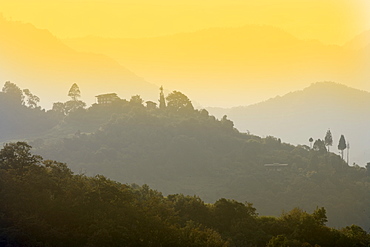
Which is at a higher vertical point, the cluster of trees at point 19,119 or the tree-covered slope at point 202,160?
the cluster of trees at point 19,119

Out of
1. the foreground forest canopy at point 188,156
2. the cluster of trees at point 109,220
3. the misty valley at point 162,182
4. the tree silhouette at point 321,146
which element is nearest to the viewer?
the cluster of trees at point 109,220

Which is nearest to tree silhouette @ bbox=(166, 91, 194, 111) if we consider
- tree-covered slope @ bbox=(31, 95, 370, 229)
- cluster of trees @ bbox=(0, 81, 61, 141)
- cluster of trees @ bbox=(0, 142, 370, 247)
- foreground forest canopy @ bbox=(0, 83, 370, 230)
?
foreground forest canopy @ bbox=(0, 83, 370, 230)

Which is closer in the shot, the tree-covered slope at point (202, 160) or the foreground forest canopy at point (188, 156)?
the tree-covered slope at point (202, 160)

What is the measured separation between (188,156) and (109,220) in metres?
133

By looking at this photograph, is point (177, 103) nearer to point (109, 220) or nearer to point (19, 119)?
point (19, 119)

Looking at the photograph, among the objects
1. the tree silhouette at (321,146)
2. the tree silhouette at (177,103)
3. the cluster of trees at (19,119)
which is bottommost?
the tree silhouette at (321,146)

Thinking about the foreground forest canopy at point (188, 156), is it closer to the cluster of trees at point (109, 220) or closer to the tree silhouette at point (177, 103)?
the tree silhouette at point (177, 103)

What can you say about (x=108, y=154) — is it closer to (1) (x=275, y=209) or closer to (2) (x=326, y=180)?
(1) (x=275, y=209)

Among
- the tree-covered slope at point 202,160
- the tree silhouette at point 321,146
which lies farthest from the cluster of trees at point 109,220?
the tree silhouette at point 321,146

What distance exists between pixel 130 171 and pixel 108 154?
9827mm

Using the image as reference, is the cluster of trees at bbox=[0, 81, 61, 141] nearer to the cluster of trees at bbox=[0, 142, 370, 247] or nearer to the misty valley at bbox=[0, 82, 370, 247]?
the misty valley at bbox=[0, 82, 370, 247]

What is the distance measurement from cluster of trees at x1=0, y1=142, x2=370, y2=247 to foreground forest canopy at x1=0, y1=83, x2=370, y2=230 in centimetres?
9263

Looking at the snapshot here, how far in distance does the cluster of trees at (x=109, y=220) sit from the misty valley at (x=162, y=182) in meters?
0.09

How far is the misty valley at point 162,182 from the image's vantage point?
41438 millimetres
